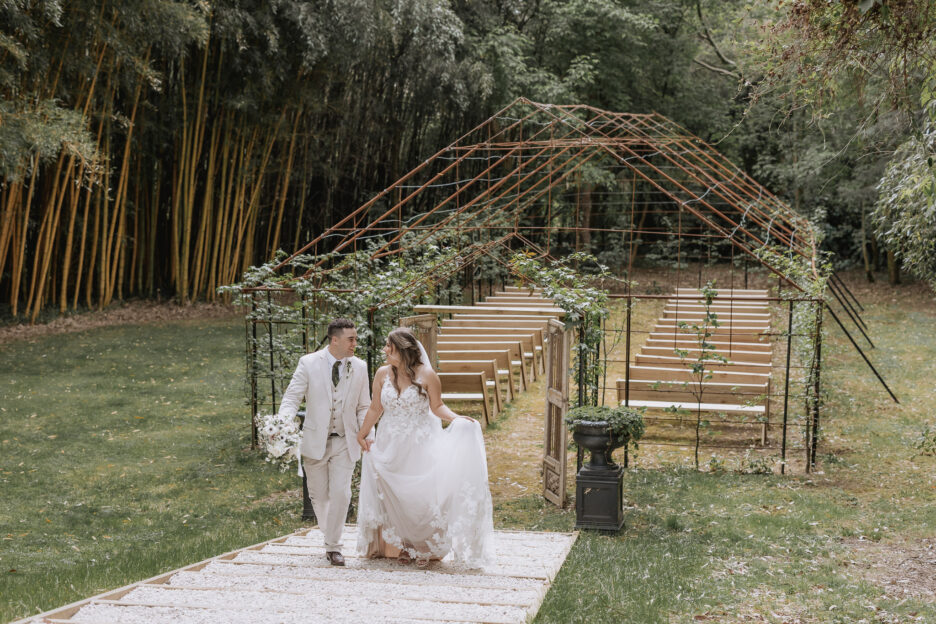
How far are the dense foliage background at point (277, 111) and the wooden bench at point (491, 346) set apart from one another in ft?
14.9

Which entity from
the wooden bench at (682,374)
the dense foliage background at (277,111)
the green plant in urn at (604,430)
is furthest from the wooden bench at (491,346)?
the green plant in urn at (604,430)

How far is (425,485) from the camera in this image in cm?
482

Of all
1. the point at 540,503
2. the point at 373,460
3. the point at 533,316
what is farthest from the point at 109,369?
the point at 373,460

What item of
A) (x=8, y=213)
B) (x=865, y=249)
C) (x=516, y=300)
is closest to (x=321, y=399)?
(x=516, y=300)

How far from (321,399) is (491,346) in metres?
6.70

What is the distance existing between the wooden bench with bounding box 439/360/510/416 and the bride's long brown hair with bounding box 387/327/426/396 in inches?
211

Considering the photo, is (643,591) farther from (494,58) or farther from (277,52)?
(494,58)

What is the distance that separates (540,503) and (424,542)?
111 inches

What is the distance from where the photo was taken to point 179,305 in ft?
60.9

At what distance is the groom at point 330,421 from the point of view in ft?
16.0

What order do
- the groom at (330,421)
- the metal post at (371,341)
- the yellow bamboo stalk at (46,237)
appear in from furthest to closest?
the yellow bamboo stalk at (46,237) → the metal post at (371,341) → the groom at (330,421)

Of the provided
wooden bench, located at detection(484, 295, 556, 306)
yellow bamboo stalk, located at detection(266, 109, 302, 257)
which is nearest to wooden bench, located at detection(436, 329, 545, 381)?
wooden bench, located at detection(484, 295, 556, 306)

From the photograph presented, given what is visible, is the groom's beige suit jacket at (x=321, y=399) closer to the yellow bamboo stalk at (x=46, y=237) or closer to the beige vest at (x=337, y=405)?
the beige vest at (x=337, y=405)

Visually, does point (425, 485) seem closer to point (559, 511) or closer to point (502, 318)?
point (559, 511)
